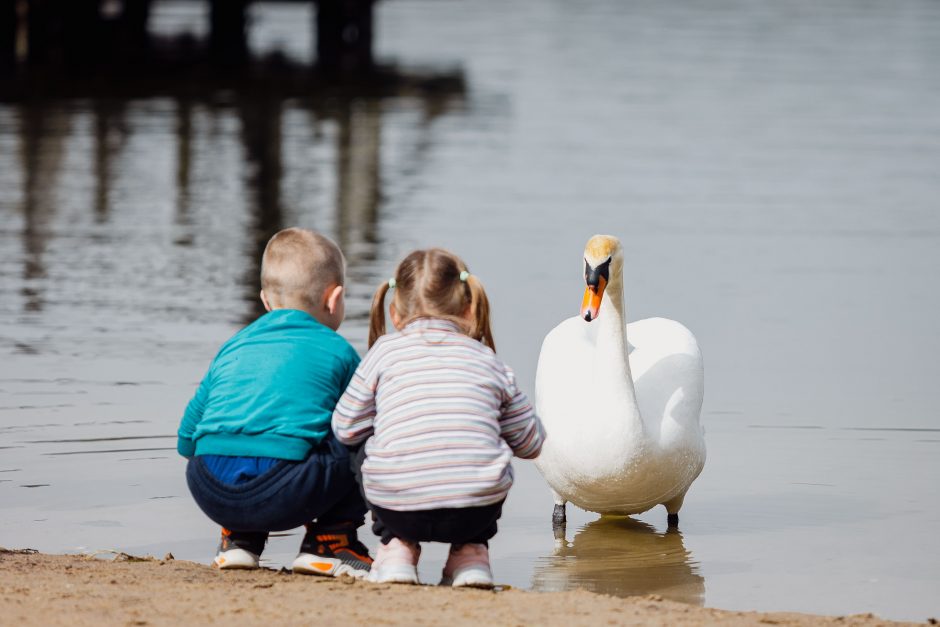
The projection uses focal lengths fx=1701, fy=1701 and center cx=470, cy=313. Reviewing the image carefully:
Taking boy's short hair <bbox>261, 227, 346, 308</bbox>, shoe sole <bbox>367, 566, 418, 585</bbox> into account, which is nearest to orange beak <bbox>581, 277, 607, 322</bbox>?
boy's short hair <bbox>261, 227, 346, 308</bbox>

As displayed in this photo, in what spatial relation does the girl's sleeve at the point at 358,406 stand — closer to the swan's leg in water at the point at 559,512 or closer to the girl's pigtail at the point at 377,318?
the girl's pigtail at the point at 377,318

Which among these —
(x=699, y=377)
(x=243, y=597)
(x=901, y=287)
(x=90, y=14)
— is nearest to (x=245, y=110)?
(x=90, y=14)

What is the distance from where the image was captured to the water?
6066 millimetres

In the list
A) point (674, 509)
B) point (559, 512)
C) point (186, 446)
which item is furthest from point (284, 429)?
point (674, 509)

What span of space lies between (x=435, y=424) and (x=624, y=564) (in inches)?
52.4

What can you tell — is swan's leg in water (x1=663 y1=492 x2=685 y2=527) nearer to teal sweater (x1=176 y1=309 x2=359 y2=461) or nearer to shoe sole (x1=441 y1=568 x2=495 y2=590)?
shoe sole (x1=441 y1=568 x2=495 y2=590)

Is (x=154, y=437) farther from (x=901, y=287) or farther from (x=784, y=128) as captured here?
(x=784, y=128)

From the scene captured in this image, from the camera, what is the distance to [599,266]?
5926mm

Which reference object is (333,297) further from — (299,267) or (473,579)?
(473,579)

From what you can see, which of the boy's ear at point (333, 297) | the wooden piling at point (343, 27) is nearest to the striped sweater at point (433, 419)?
the boy's ear at point (333, 297)

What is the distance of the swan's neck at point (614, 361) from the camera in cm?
A: 584

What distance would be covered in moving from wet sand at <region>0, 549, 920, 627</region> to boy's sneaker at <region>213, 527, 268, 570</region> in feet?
0.34

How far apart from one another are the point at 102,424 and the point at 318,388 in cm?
252

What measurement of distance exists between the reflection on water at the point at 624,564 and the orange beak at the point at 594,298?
85cm
